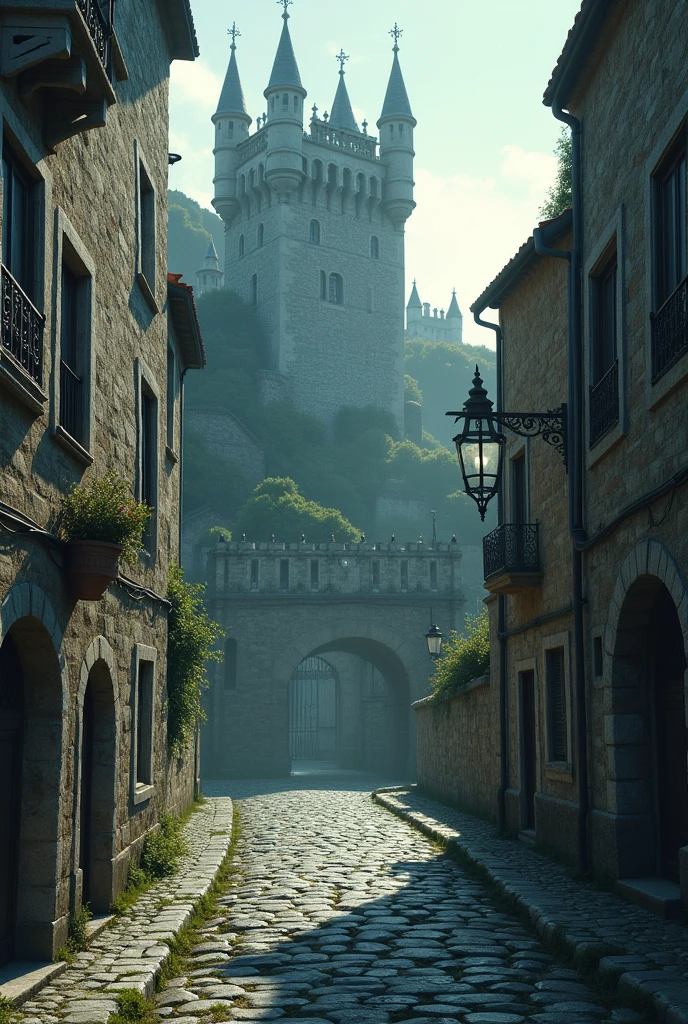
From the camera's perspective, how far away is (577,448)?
438 inches

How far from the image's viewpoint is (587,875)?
33.5 feet

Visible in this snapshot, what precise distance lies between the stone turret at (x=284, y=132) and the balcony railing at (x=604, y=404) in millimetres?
58550

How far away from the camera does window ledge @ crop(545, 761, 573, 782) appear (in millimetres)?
11310

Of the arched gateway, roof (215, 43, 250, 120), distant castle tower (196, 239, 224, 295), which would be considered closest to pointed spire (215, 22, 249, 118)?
roof (215, 43, 250, 120)

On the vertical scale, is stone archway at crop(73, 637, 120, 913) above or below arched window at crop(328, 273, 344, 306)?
below

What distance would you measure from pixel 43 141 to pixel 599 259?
525 centimetres

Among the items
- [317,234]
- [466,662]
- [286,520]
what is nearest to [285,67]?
[317,234]

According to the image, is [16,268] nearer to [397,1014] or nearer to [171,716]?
[397,1014]

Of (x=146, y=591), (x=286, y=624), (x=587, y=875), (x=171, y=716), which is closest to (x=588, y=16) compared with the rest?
(x=146, y=591)

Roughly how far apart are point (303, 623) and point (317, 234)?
131 ft

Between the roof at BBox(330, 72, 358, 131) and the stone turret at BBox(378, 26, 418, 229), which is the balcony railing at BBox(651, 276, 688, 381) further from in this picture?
the roof at BBox(330, 72, 358, 131)

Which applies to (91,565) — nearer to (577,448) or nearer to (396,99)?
(577,448)

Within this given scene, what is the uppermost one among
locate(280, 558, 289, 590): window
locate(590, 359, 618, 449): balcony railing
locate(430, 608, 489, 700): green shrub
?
locate(280, 558, 289, 590): window

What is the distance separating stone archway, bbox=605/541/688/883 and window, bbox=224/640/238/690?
24.6m
